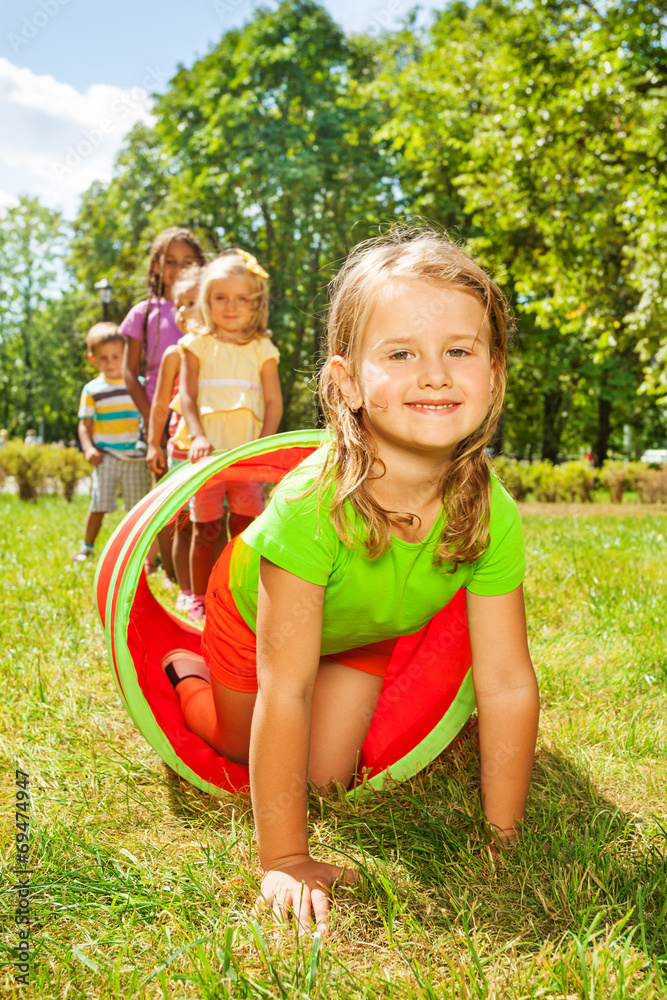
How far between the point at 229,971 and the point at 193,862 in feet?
1.49

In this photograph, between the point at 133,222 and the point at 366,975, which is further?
the point at 133,222

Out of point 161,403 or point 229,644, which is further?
point 161,403

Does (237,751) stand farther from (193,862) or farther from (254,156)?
(254,156)

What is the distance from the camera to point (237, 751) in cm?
240

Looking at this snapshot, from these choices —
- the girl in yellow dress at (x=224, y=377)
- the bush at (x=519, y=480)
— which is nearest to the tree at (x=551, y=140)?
the bush at (x=519, y=480)

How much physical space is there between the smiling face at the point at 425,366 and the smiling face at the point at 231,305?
2.41 meters

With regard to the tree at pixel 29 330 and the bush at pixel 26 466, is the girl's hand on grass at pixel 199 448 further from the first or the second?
the tree at pixel 29 330

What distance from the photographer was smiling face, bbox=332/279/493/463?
1730 millimetres

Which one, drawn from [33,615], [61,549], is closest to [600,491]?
[61,549]

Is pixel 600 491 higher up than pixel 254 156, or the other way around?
pixel 254 156

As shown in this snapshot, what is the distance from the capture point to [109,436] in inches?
254

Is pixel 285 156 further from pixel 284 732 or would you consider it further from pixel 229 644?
pixel 284 732

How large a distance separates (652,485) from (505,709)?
16357 millimetres

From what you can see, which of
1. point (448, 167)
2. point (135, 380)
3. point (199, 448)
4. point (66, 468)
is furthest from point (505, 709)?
point (448, 167)
